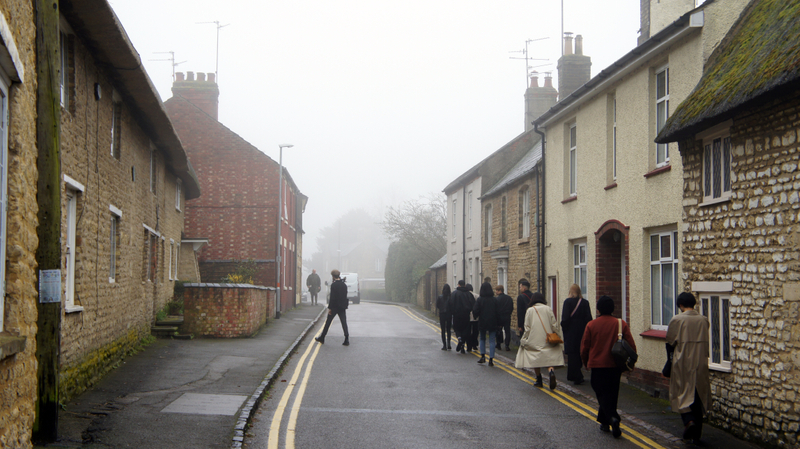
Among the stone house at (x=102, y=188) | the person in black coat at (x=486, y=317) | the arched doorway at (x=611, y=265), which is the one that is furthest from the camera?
the person in black coat at (x=486, y=317)

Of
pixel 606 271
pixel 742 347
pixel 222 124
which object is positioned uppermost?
pixel 222 124

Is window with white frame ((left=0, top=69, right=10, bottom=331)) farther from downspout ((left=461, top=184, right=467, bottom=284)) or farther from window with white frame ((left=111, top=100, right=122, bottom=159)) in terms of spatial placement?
downspout ((left=461, top=184, right=467, bottom=284))

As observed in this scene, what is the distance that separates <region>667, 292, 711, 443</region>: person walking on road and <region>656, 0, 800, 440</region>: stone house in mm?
610

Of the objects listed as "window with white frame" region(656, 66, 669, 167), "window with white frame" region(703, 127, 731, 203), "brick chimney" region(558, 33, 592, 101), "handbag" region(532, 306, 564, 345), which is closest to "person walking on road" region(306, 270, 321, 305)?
"brick chimney" region(558, 33, 592, 101)

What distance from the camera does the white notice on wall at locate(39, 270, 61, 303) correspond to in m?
6.43

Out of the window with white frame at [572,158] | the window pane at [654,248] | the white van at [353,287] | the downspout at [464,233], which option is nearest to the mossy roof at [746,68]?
the window pane at [654,248]

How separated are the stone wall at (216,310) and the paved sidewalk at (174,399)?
163 cm

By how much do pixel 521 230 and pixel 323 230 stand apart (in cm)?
10627

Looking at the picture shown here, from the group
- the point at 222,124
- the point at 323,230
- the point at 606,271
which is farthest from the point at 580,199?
the point at 323,230

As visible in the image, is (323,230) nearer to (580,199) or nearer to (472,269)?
(472,269)

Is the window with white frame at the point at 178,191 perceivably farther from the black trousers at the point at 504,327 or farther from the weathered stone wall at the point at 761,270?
the weathered stone wall at the point at 761,270

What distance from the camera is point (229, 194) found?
3000 centimetres

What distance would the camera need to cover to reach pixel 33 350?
20.1 feet

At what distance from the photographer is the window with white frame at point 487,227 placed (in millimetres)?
25109
